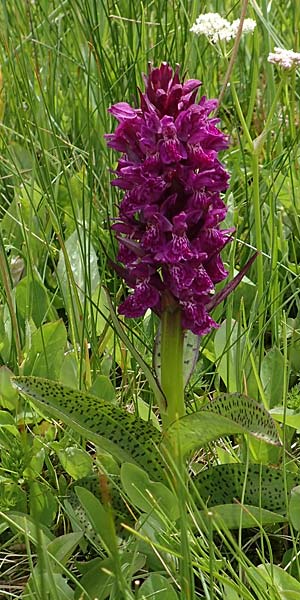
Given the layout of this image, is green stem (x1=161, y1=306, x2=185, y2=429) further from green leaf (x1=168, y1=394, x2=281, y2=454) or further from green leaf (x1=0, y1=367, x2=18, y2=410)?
green leaf (x1=0, y1=367, x2=18, y2=410)

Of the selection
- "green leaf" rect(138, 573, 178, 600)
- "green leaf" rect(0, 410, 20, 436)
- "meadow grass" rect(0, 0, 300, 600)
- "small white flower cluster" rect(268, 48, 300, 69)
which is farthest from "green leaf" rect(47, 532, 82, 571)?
"small white flower cluster" rect(268, 48, 300, 69)

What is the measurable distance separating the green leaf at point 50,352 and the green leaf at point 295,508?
1.62ft

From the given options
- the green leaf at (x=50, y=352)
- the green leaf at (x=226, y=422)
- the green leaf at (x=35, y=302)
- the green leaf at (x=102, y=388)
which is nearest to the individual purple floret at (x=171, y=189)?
the green leaf at (x=226, y=422)

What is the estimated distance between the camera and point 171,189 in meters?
1.08

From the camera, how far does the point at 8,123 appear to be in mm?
2189

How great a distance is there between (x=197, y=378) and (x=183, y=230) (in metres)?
0.44

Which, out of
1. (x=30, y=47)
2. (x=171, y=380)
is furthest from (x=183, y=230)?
(x=30, y=47)

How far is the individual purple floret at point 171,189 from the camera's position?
106 cm

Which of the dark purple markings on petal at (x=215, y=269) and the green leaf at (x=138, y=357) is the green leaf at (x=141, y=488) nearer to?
the green leaf at (x=138, y=357)

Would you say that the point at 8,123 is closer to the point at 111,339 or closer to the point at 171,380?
the point at 111,339

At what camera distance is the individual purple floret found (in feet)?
3.46

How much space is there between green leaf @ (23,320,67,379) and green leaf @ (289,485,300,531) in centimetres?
49

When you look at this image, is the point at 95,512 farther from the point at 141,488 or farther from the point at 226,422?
the point at 226,422

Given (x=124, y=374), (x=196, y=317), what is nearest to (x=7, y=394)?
(x=124, y=374)
